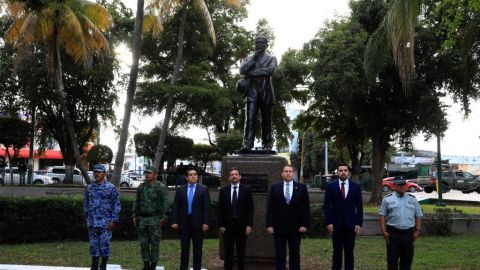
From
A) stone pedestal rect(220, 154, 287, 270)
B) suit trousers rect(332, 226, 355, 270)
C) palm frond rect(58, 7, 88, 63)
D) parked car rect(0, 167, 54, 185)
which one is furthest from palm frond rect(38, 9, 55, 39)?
suit trousers rect(332, 226, 355, 270)

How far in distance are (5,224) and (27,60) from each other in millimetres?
15588

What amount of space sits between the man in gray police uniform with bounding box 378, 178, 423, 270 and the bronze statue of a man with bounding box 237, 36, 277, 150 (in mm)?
2791

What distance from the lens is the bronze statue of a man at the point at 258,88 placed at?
380 inches

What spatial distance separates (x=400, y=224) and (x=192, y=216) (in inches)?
114

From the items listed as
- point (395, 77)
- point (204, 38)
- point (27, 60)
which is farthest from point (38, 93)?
point (395, 77)

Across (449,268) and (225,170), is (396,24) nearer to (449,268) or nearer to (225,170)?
(225,170)

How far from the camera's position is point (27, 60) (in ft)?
85.6

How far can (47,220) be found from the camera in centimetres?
1281

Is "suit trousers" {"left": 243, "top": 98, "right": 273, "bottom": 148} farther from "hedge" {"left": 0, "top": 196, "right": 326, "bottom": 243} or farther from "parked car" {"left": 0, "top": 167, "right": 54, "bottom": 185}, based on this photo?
"parked car" {"left": 0, "top": 167, "right": 54, "bottom": 185}

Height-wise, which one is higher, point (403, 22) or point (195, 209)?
point (403, 22)

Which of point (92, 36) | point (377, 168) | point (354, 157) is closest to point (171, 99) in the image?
point (92, 36)

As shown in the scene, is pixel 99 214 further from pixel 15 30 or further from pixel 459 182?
pixel 459 182

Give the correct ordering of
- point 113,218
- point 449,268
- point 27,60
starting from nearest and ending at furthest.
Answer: point 113,218 → point 449,268 → point 27,60

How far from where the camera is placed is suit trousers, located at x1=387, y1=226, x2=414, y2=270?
7.29 metres
